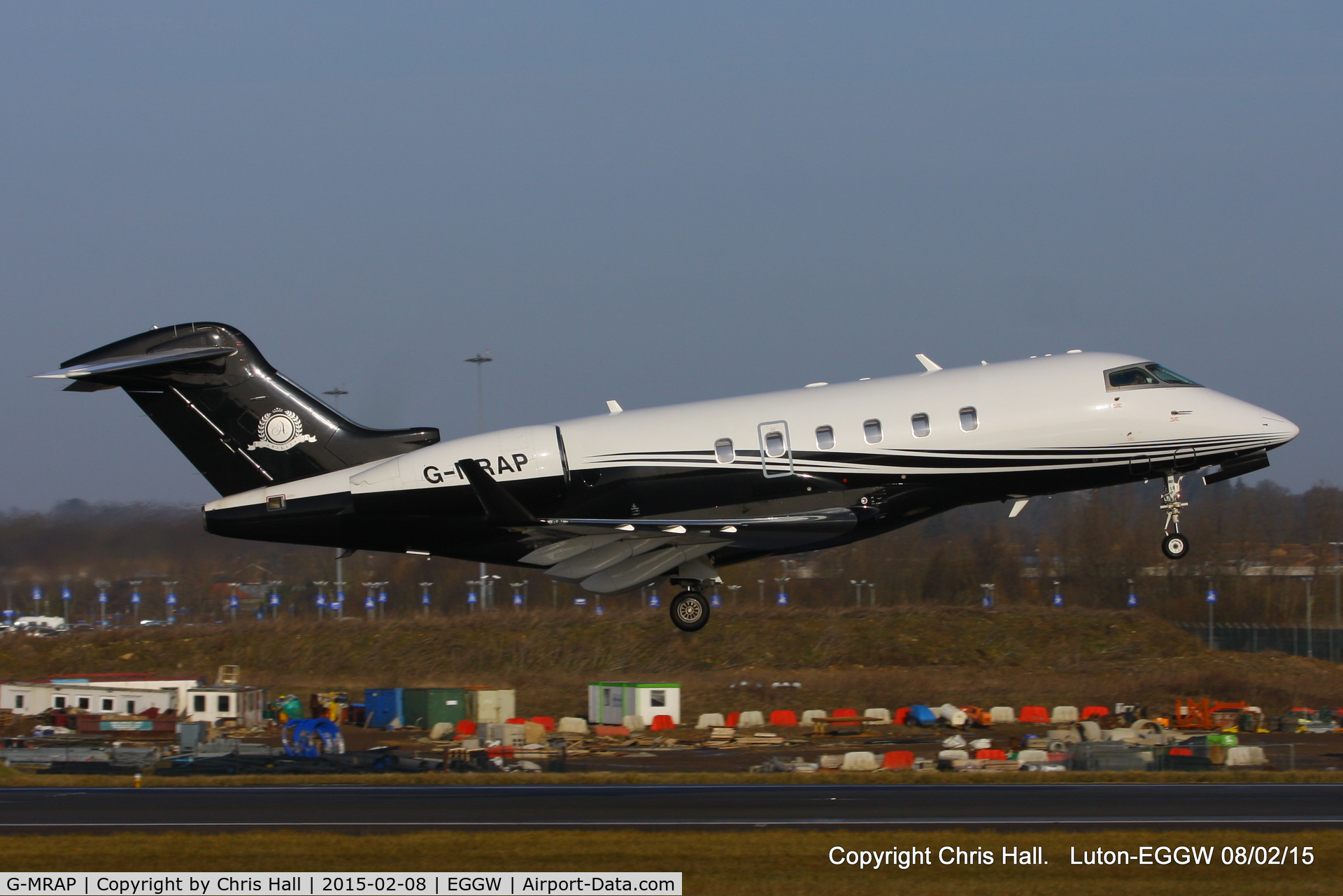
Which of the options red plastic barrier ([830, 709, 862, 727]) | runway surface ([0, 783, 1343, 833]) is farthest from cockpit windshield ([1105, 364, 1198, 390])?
red plastic barrier ([830, 709, 862, 727])

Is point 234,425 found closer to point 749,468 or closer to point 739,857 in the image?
point 749,468

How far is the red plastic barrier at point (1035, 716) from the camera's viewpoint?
4122 centimetres

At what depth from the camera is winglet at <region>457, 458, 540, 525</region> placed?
21.8m

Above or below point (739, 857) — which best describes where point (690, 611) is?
above

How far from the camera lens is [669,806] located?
22.2 m

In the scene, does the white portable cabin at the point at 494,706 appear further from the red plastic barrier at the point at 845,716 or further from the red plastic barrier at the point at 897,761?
the red plastic barrier at the point at 897,761

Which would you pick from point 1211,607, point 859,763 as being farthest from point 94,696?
point 1211,607

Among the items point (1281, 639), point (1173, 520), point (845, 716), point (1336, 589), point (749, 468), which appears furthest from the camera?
point (1336, 589)

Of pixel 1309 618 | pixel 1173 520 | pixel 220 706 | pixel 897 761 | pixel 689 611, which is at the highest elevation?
pixel 1173 520

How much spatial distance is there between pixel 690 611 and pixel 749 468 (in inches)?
108

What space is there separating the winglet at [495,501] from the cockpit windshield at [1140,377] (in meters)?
10.0

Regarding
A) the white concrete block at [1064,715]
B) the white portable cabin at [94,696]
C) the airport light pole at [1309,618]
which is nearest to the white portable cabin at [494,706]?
the white portable cabin at [94,696]

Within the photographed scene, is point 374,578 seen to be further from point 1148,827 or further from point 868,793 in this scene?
point 1148,827

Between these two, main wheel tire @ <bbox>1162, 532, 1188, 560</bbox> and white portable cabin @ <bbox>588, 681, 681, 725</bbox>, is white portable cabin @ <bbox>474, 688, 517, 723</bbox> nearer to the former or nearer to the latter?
white portable cabin @ <bbox>588, 681, 681, 725</bbox>
